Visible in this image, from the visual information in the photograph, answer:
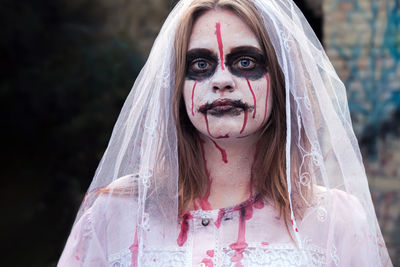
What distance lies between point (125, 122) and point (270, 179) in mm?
531

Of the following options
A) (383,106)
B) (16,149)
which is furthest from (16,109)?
(383,106)

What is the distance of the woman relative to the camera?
73.3 inches

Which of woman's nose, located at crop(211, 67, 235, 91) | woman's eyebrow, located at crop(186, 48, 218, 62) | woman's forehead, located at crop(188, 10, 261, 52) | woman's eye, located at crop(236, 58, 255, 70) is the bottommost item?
woman's nose, located at crop(211, 67, 235, 91)

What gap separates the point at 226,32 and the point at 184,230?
65 centimetres

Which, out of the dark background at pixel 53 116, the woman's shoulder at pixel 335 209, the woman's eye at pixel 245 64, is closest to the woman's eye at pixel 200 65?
the woman's eye at pixel 245 64

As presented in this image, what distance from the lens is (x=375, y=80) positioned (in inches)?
156

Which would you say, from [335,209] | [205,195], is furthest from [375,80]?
[205,195]

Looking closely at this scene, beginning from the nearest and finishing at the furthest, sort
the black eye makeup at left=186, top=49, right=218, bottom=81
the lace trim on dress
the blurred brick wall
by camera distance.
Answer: the lace trim on dress, the black eye makeup at left=186, top=49, right=218, bottom=81, the blurred brick wall

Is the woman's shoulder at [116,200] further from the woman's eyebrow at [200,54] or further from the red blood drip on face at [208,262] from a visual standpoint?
the woman's eyebrow at [200,54]

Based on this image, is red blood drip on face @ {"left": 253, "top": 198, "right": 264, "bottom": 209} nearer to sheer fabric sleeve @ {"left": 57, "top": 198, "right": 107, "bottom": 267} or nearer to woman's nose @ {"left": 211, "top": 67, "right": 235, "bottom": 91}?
woman's nose @ {"left": 211, "top": 67, "right": 235, "bottom": 91}

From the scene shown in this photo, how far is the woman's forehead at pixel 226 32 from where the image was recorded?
189 centimetres

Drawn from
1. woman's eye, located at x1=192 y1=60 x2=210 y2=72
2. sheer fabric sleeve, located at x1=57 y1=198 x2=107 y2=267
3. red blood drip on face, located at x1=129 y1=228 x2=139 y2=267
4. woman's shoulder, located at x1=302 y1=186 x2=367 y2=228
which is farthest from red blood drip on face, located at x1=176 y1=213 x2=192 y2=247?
woman's eye, located at x1=192 y1=60 x2=210 y2=72

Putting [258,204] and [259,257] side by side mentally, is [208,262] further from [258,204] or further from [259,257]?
[258,204]

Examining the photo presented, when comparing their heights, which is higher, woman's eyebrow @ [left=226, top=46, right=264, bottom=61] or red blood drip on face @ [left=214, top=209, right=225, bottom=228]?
woman's eyebrow @ [left=226, top=46, right=264, bottom=61]
